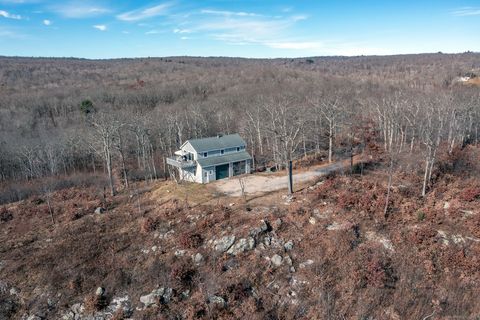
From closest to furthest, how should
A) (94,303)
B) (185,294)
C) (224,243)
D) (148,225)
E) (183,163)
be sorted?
(94,303), (185,294), (224,243), (148,225), (183,163)

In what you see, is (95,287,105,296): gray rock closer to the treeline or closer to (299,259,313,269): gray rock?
(299,259,313,269): gray rock

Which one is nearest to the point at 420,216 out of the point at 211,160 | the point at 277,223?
the point at 277,223

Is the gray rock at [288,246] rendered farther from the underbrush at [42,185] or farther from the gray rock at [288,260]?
the underbrush at [42,185]

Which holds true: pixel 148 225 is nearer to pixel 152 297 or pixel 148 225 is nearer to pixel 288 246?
pixel 152 297

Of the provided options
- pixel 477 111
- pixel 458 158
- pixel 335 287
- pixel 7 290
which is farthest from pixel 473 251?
pixel 477 111

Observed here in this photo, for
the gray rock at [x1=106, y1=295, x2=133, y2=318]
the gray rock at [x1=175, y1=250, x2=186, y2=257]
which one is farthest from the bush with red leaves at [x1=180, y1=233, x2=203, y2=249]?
the gray rock at [x1=106, y1=295, x2=133, y2=318]
